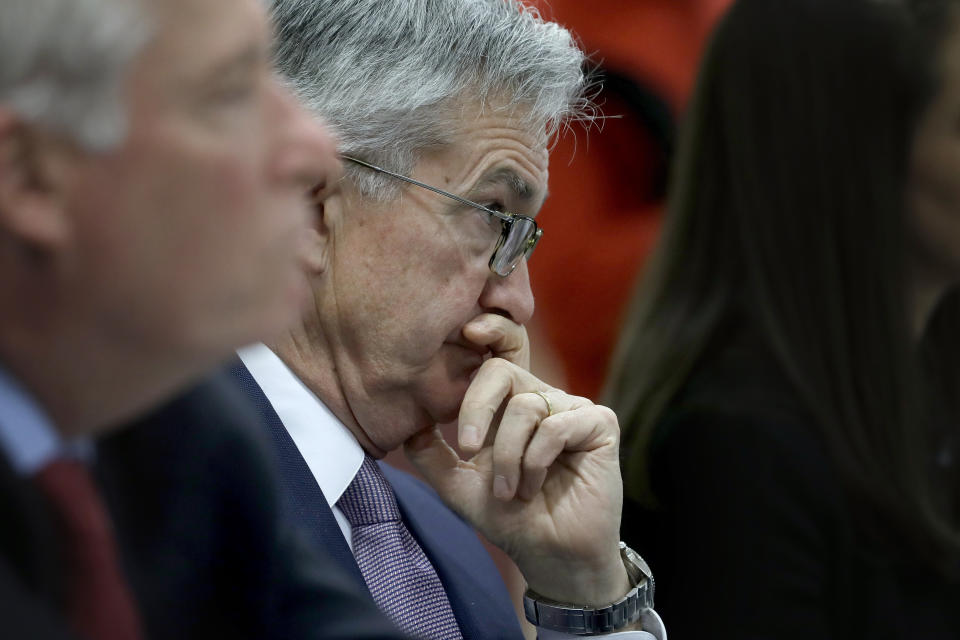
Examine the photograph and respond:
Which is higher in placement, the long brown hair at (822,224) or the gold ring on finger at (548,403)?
the long brown hair at (822,224)

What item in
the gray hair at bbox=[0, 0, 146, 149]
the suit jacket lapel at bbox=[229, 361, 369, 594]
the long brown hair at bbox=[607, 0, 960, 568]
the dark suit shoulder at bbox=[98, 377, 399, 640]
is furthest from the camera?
the long brown hair at bbox=[607, 0, 960, 568]

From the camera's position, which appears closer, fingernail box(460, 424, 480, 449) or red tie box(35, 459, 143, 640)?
red tie box(35, 459, 143, 640)

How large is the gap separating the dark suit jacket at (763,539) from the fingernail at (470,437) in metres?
0.32

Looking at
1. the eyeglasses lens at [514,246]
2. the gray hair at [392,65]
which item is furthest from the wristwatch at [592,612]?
the gray hair at [392,65]

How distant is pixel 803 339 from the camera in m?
1.44

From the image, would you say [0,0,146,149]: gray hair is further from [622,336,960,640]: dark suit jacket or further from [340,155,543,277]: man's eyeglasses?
[622,336,960,640]: dark suit jacket

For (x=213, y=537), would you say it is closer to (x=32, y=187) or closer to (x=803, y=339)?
(x=32, y=187)

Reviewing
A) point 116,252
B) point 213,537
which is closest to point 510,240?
point 213,537

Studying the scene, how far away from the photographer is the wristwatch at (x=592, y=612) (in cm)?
125

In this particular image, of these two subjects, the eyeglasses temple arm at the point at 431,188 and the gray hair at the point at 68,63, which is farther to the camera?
the eyeglasses temple arm at the point at 431,188

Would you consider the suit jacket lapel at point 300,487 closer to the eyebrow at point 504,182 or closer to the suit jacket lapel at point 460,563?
the suit jacket lapel at point 460,563

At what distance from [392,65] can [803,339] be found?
24.2 inches

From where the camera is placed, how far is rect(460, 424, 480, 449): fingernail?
117 centimetres

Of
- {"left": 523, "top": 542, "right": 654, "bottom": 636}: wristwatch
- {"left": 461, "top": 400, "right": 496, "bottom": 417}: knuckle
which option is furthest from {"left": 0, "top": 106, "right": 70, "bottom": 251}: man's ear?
{"left": 523, "top": 542, "right": 654, "bottom": 636}: wristwatch
